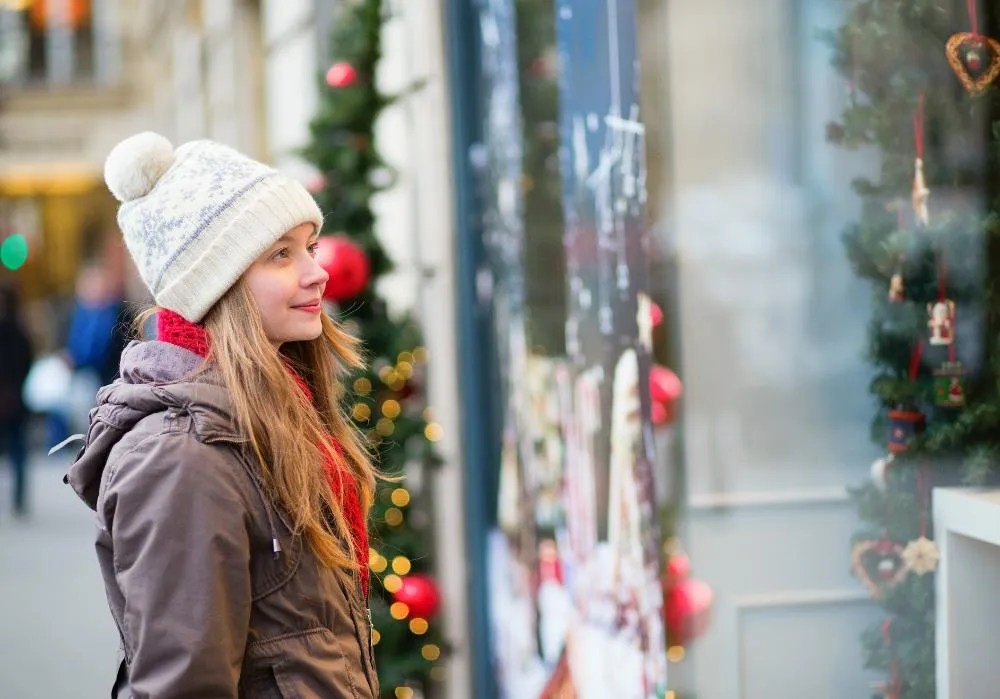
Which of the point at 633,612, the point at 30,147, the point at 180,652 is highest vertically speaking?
the point at 30,147

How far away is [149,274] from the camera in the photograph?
2.14 metres

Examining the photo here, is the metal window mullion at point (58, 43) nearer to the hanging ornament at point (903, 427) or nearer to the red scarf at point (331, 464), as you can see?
the red scarf at point (331, 464)

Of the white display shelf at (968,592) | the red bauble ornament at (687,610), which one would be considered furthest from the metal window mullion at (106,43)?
the white display shelf at (968,592)

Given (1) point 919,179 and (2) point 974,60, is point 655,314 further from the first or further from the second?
(2) point 974,60

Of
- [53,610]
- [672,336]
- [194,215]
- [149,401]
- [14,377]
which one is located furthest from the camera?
[14,377]

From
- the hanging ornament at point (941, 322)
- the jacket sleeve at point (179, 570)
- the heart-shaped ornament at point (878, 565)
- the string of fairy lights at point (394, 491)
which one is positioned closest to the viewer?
the jacket sleeve at point (179, 570)

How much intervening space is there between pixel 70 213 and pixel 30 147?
10.7 ft

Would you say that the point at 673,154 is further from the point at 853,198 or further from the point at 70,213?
the point at 70,213

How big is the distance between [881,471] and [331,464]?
0.95 metres

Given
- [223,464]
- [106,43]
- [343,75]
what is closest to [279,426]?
[223,464]

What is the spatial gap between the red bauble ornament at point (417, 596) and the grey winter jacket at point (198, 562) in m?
2.69

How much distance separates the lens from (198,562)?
1.83 meters

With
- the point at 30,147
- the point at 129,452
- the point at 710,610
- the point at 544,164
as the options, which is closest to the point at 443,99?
the point at 544,164

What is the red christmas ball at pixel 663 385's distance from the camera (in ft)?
9.25
